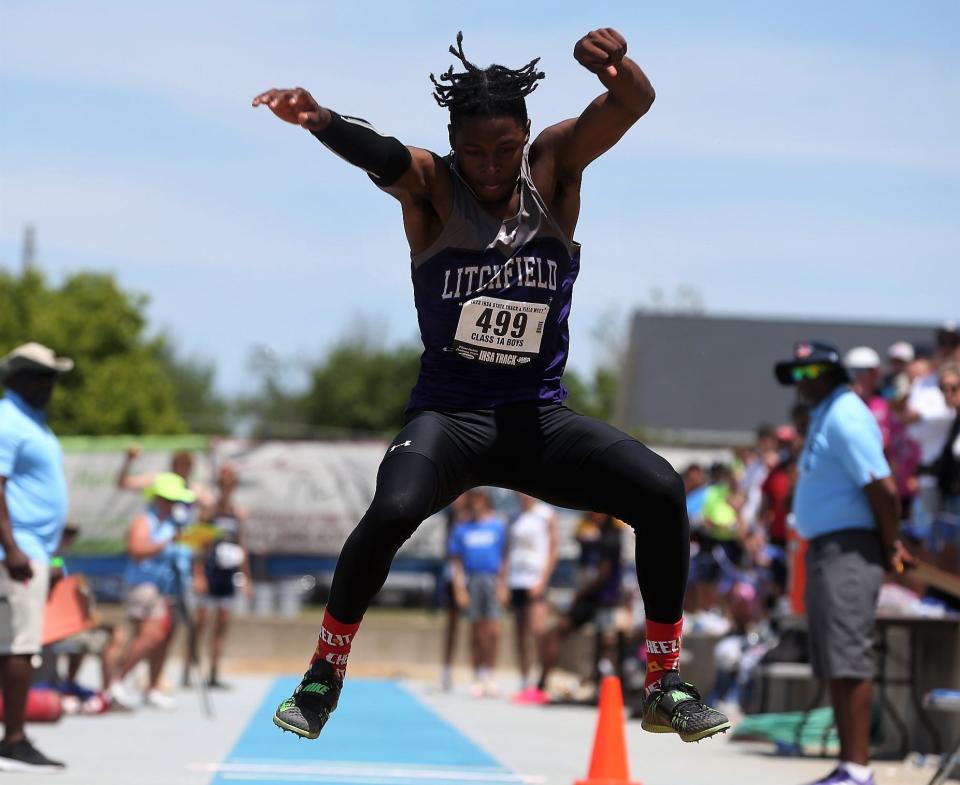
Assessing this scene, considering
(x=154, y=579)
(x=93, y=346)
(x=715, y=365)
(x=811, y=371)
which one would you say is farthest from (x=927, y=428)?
(x=93, y=346)

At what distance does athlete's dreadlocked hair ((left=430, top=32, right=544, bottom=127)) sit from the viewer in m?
5.51

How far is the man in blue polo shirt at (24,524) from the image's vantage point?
28.9ft

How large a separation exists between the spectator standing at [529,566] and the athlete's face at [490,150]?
1086 cm

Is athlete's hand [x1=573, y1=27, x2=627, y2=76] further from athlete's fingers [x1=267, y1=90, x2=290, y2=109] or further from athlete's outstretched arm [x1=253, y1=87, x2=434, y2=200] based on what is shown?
athlete's fingers [x1=267, y1=90, x2=290, y2=109]

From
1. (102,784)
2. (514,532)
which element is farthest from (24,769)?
(514,532)

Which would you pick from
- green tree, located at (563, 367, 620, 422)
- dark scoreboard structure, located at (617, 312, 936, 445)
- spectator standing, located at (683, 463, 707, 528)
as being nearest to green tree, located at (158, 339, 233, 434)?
green tree, located at (563, 367, 620, 422)

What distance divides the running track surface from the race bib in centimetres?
364

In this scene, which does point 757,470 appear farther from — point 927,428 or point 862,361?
point 927,428

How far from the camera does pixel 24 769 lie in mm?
8672

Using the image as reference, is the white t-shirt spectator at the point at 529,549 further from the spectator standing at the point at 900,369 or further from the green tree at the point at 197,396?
the green tree at the point at 197,396

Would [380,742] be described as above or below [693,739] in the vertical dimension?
below

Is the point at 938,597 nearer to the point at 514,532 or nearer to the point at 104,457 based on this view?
the point at 514,532

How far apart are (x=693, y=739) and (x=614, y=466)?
961mm

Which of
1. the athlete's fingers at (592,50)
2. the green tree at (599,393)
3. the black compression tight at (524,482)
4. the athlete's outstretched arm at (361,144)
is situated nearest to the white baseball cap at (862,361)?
the black compression tight at (524,482)
